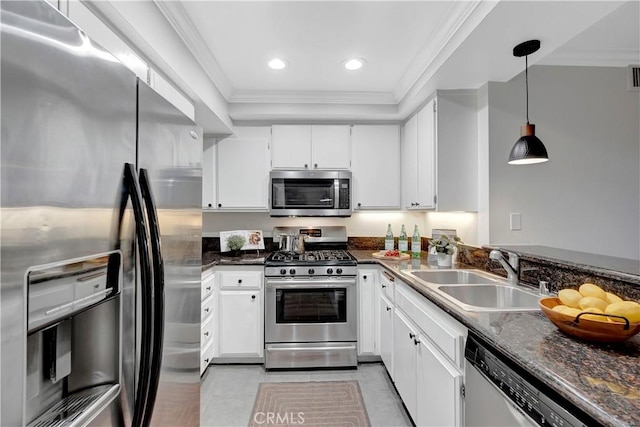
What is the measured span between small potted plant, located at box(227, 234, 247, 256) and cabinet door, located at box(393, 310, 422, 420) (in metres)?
1.62

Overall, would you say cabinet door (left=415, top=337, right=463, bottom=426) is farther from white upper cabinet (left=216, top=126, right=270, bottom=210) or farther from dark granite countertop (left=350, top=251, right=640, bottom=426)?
white upper cabinet (left=216, top=126, right=270, bottom=210)

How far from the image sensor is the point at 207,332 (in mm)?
2502

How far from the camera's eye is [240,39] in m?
2.03

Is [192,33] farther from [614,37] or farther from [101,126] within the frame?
[614,37]

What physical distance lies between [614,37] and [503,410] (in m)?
2.45

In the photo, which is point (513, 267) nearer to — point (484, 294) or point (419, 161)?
point (484, 294)

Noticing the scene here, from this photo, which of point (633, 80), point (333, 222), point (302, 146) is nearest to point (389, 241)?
point (333, 222)

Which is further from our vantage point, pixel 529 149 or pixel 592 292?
pixel 529 149

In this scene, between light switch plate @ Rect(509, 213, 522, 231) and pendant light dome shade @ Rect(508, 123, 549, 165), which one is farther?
light switch plate @ Rect(509, 213, 522, 231)

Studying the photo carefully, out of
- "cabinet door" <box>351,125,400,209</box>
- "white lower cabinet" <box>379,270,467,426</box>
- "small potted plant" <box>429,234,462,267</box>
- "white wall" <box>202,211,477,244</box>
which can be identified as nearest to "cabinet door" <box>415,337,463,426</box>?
"white lower cabinet" <box>379,270,467,426</box>

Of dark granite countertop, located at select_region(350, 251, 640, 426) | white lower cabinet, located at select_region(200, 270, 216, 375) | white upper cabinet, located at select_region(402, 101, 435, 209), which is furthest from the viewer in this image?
white upper cabinet, located at select_region(402, 101, 435, 209)

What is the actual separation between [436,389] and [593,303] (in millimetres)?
803

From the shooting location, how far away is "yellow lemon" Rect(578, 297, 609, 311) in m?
1.02

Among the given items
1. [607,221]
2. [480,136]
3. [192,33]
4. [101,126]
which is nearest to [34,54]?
[101,126]
